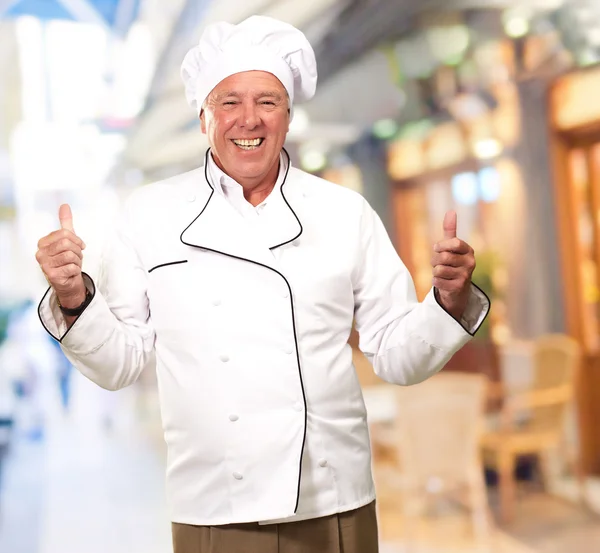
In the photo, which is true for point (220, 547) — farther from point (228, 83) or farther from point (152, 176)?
point (152, 176)

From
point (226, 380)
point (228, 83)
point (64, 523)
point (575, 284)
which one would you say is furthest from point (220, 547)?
point (575, 284)

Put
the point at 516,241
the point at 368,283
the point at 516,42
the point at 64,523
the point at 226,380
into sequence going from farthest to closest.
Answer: the point at 516,241 → the point at 516,42 → the point at 64,523 → the point at 368,283 → the point at 226,380

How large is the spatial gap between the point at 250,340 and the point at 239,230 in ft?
0.63

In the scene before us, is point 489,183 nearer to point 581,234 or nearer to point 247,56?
point 581,234

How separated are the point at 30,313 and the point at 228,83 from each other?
241 centimetres

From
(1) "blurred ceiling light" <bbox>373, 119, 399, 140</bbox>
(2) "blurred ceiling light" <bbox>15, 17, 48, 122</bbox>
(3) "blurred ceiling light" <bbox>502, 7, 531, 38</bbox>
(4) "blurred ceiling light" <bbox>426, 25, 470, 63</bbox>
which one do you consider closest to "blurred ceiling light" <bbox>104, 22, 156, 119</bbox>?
(2) "blurred ceiling light" <bbox>15, 17, 48, 122</bbox>

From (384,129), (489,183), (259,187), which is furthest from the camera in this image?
(489,183)

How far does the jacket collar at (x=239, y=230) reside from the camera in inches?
53.7

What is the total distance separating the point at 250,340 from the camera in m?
1.34

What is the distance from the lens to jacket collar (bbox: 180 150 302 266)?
1364 mm

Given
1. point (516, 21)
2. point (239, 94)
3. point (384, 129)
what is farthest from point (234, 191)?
point (516, 21)

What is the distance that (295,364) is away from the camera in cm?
134

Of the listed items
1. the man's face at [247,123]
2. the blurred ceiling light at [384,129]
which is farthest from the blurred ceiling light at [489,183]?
the man's face at [247,123]

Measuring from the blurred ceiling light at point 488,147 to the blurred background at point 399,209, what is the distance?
0.04 ft
